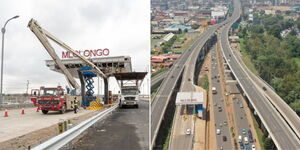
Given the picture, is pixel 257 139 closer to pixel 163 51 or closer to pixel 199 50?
pixel 199 50

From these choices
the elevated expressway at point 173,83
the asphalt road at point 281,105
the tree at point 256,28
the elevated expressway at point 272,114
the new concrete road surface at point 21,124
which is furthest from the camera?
the tree at point 256,28

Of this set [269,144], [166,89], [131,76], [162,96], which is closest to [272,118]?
[269,144]

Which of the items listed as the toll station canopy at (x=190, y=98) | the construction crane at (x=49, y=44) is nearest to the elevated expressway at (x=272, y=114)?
the toll station canopy at (x=190, y=98)

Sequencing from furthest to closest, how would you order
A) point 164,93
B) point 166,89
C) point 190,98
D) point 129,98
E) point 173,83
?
point 129,98, point 166,89, point 164,93, point 173,83, point 190,98

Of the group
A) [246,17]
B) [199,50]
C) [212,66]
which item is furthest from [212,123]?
[246,17]

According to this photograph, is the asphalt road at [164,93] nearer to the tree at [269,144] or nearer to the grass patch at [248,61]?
the grass patch at [248,61]

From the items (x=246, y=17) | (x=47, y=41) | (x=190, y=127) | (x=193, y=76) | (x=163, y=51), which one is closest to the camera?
(x=190, y=127)

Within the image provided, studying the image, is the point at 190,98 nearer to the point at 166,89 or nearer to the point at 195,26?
the point at 166,89
